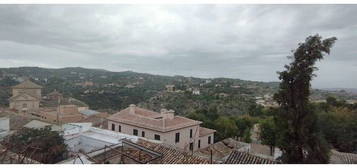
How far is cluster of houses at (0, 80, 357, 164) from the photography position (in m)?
6.00

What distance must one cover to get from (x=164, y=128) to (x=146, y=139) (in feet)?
7.35

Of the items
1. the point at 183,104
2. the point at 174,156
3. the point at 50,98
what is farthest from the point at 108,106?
the point at 174,156

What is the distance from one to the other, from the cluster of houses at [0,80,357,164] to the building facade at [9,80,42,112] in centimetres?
361

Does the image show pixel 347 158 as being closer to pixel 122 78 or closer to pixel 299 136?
pixel 299 136

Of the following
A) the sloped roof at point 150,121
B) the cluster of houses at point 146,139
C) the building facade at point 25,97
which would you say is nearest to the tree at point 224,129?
the cluster of houses at point 146,139

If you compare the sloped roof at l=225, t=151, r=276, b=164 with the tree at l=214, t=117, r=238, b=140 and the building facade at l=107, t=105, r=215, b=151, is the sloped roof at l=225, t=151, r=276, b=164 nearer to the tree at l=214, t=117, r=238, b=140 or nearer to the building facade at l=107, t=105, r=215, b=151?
the building facade at l=107, t=105, r=215, b=151

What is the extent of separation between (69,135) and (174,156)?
5399mm

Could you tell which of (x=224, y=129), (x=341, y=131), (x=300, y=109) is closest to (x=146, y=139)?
(x=300, y=109)

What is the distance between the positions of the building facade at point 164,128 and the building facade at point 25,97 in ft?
49.8

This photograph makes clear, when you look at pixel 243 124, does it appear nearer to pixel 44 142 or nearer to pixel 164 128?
pixel 164 128

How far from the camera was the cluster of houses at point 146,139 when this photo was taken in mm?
5998

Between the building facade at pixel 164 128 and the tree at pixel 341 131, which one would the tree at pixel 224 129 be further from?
the tree at pixel 341 131

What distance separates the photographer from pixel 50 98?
92.2ft

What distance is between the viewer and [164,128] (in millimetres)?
11844
